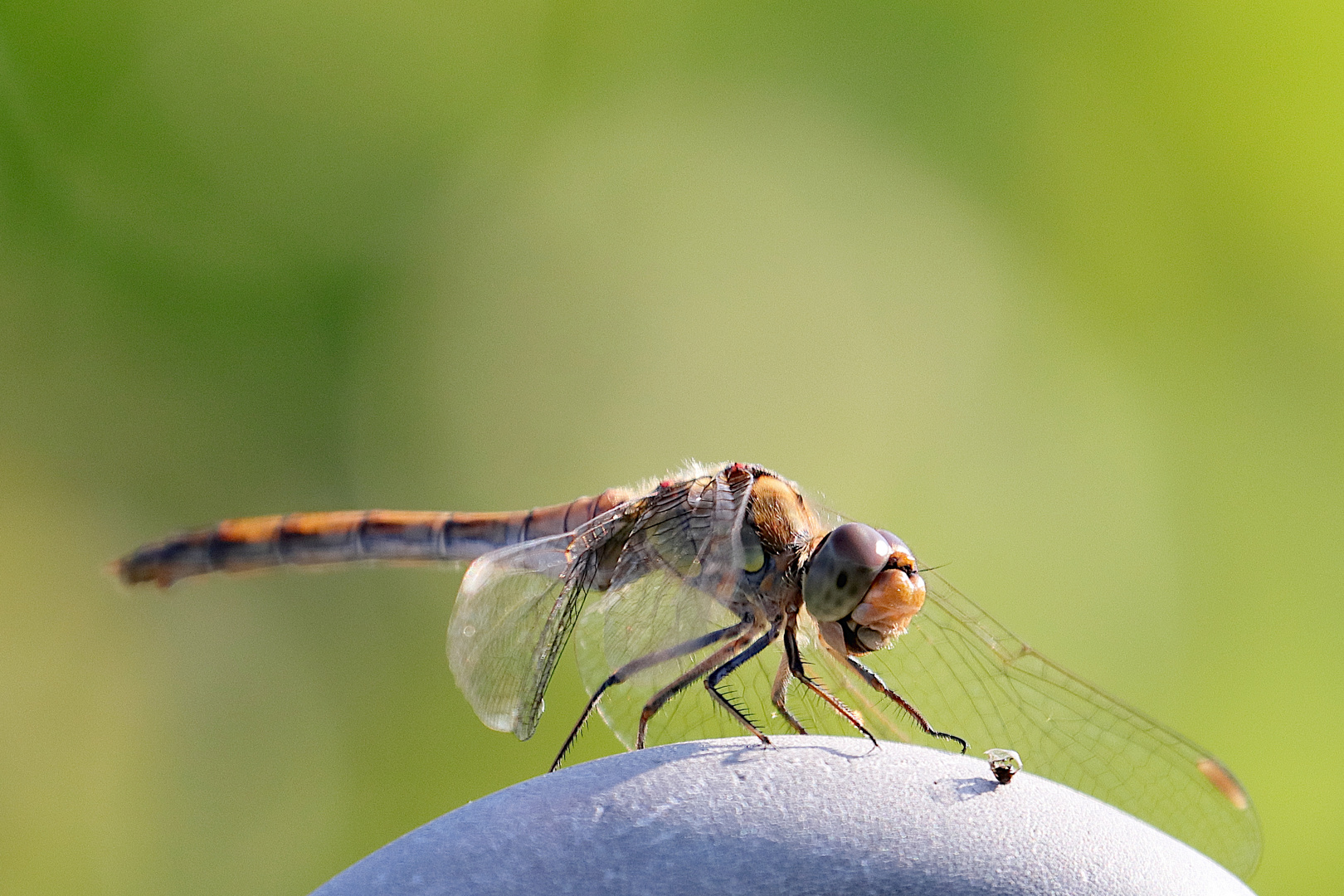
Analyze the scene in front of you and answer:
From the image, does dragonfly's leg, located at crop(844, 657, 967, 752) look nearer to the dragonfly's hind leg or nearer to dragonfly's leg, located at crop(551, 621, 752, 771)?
the dragonfly's hind leg

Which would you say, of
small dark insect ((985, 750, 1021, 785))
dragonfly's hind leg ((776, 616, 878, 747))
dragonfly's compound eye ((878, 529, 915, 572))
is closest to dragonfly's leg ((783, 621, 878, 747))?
dragonfly's hind leg ((776, 616, 878, 747))

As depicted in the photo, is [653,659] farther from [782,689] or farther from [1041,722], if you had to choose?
[1041,722]

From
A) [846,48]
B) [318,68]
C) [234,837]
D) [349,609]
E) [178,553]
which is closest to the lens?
[178,553]

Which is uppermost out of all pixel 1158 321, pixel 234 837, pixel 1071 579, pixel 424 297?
pixel 424 297

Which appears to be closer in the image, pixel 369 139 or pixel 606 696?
pixel 606 696

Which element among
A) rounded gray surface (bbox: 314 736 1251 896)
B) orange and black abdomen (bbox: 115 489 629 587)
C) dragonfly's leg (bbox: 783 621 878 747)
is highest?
orange and black abdomen (bbox: 115 489 629 587)

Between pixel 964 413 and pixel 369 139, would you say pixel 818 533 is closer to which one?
pixel 964 413

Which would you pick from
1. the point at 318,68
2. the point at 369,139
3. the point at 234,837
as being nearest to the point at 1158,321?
the point at 369,139

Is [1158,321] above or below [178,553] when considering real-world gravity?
above
